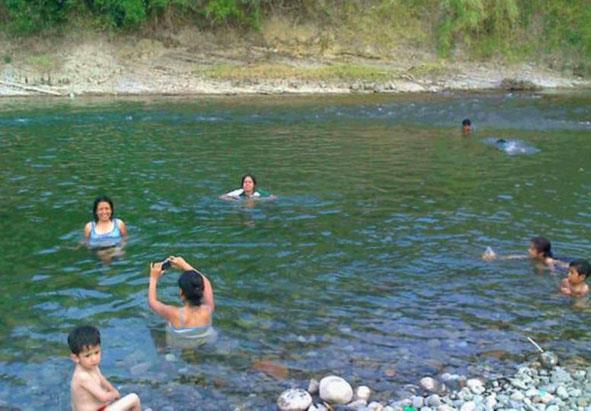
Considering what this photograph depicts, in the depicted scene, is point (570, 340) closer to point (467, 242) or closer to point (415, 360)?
point (415, 360)

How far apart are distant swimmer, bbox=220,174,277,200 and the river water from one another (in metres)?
0.30

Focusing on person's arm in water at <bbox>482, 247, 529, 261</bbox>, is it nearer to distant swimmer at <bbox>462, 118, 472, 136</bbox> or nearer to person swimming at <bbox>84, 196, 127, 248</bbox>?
person swimming at <bbox>84, 196, 127, 248</bbox>

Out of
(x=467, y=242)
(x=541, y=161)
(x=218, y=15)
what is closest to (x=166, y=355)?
(x=467, y=242)

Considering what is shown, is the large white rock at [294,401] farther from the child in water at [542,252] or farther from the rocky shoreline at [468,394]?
the child in water at [542,252]

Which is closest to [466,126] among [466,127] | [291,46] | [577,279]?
[466,127]

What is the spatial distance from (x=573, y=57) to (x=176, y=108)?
29280 millimetres

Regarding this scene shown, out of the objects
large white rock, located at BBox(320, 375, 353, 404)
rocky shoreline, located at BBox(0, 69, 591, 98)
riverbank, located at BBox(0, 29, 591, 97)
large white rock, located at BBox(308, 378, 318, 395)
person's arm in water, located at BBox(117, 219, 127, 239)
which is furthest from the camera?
riverbank, located at BBox(0, 29, 591, 97)

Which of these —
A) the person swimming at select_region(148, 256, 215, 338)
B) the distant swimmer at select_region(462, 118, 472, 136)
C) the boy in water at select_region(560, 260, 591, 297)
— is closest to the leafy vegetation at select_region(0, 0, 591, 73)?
the distant swimmer at select_region(462, 118, 472, 136)

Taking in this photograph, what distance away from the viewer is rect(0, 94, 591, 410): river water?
8328 mm

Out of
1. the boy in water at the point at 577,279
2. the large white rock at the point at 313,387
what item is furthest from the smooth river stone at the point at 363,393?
the boy in water at the point at 577,279

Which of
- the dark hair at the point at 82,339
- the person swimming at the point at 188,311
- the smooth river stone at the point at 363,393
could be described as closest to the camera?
the dark hair at the point at 82,339

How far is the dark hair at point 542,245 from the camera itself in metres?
11.5

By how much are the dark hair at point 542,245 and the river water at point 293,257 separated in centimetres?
34

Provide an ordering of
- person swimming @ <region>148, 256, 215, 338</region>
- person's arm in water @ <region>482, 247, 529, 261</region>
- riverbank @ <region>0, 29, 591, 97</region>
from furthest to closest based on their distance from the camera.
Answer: riverbank @ <region>0, 29, 591, 97</region>, person's arm in water @ <region>482, 247, 529, 261</region>, person swimming @ <region>148, 256, 215, 338</region>
